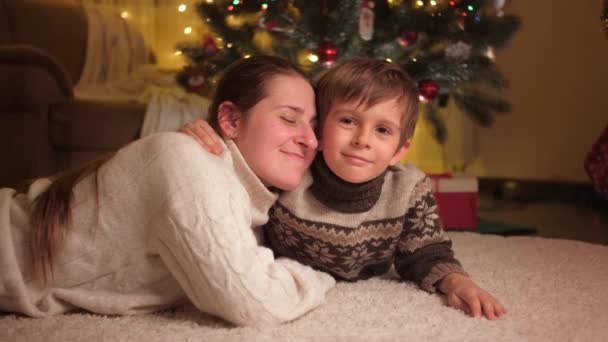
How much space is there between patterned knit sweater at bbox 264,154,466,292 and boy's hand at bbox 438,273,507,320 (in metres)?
0.03

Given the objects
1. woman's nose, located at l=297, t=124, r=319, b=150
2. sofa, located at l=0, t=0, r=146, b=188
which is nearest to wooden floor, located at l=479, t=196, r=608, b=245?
woman's nose, located at l=297, t=124, r=319, b=150

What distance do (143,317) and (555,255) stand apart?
3.26 ft

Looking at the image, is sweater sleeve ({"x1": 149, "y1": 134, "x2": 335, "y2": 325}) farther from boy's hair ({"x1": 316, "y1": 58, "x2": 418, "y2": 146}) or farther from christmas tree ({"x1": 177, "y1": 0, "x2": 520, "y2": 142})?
christmas tree ({"x1": 177, "y1": 0, "x2": 520, "y2": 142})

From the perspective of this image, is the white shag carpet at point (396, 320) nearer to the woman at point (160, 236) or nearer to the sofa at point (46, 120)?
the woman at point (160, 236)

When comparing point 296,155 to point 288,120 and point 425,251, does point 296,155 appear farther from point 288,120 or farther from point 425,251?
point 425,251

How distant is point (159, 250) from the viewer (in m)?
0.91

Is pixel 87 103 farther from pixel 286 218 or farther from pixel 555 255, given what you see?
pixel 555 255

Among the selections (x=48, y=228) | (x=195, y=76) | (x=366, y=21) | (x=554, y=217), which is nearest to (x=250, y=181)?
(x=48, y=228)

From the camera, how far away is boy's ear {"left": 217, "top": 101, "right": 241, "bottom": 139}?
3.55 feet

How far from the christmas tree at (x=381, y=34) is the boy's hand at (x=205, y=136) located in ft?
2.51

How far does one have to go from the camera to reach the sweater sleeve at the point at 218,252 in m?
0.83

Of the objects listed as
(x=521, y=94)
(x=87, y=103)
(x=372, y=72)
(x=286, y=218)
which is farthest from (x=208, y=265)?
(x=521, y=94)

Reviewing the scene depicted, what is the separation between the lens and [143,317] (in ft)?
3.06

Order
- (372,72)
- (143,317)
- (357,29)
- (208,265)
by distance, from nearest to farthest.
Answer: (208,265) → (143,317) → (372,72) → (357,29)
